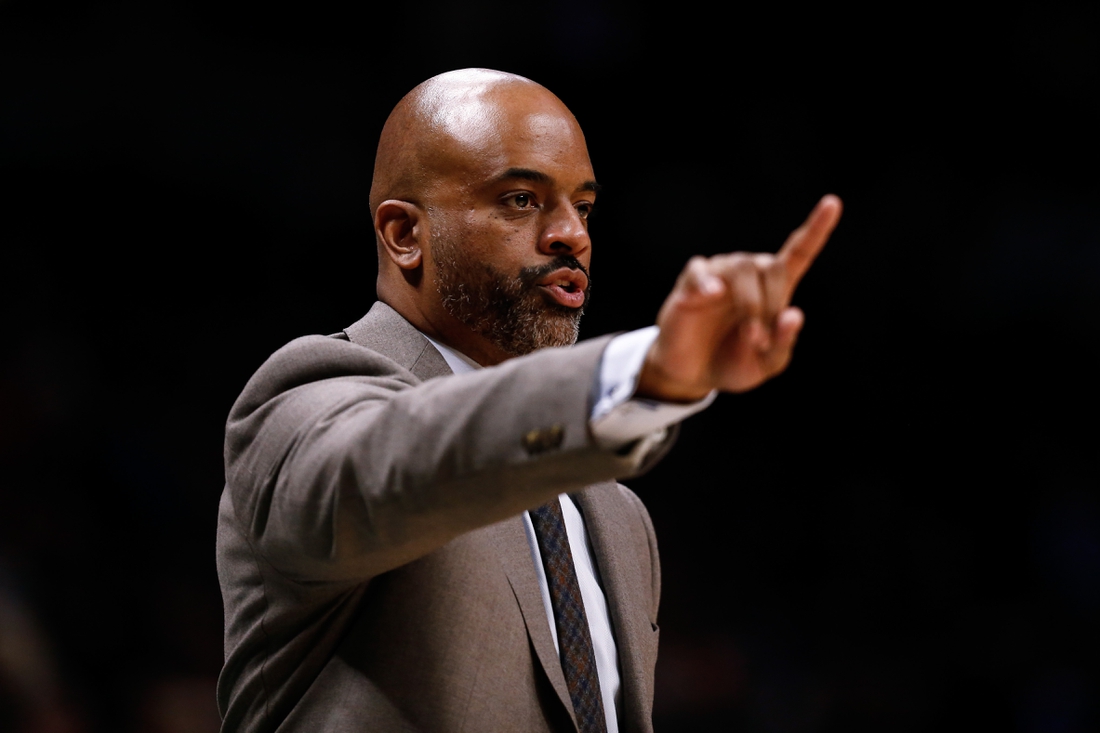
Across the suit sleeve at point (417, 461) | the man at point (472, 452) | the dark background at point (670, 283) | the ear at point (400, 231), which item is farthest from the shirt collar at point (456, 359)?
the dark background at point (670, 283)

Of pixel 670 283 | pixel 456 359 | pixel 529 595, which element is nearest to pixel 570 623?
pixel 529 595

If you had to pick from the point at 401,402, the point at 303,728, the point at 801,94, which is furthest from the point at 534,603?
the point at 801,94

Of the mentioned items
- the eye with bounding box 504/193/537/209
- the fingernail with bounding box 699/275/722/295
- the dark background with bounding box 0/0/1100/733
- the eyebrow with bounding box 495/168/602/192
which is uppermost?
the fingernail with bounding box 699/275/722/295

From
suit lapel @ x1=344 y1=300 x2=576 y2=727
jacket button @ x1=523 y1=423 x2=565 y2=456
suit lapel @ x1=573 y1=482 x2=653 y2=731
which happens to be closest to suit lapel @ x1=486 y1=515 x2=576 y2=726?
suit lapel @ x1=344 y1=300 x2=576 y2=727

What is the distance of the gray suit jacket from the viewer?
919mm

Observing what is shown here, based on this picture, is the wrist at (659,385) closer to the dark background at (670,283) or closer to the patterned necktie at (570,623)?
the patterned necktie at (570,623)

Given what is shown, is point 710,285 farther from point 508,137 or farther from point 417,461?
point 508,137

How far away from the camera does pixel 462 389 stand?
940 mm

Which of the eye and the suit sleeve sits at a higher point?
the eye

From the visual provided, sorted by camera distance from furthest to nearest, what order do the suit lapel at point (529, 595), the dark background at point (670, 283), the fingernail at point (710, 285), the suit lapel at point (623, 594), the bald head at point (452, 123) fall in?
the dark background at point (670, 283) → the bald head at point (452, 123) → the suit lapel at point (623, 594) → the suit lapel at point (529, 595) → the fingernail at point (710, 285)

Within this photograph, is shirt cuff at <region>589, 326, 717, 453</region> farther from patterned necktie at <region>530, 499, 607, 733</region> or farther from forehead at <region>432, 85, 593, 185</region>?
forehead at <region>432, 85, 593, 185</region>

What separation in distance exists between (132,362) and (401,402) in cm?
222

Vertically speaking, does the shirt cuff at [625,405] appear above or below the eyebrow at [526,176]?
below

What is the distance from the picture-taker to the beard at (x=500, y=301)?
1520 millimetres
